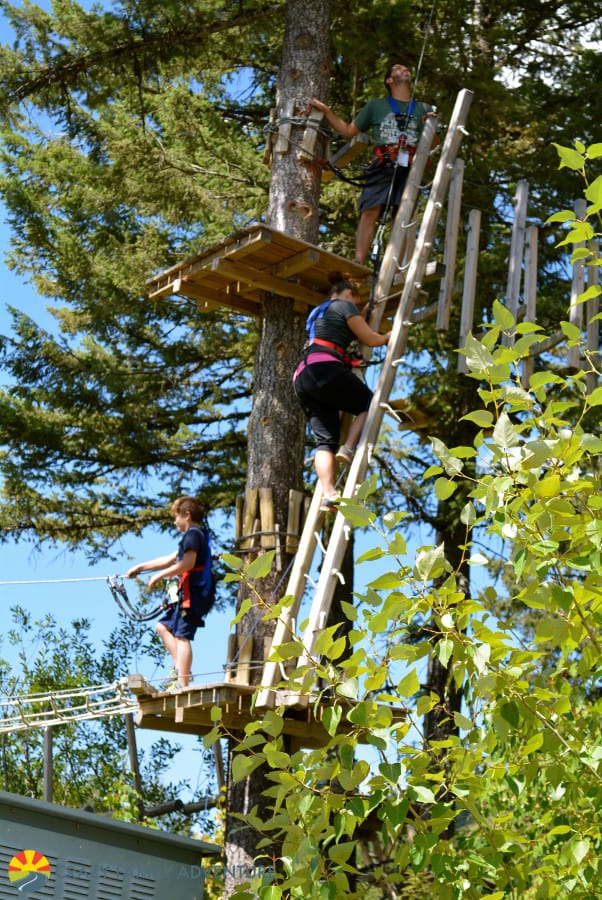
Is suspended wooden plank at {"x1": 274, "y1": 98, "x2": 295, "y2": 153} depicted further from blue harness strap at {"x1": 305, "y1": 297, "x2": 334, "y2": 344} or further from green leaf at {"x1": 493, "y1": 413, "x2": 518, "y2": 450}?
green leaf at {"x1": 493, "y1": 413, "x2": 518, "y2": 450}

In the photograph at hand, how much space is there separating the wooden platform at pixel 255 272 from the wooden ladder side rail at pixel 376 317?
18cm

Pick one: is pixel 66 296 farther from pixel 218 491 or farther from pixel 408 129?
pixel 408 129

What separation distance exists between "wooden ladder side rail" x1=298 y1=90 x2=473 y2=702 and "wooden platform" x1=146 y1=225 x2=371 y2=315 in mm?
408

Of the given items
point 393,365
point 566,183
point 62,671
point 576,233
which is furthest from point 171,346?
point 576,233

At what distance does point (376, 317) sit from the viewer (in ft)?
21.4

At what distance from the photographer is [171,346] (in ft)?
36.1

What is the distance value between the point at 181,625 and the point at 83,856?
7.92 ft

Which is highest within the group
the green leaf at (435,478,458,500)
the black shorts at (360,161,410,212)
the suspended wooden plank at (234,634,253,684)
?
the black shorts at (360,161,410,212)

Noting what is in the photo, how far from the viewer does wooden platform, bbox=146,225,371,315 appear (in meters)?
6.35

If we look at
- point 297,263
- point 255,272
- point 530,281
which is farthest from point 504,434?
Answer: point 530,281

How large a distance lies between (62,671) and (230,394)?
3.00 meters

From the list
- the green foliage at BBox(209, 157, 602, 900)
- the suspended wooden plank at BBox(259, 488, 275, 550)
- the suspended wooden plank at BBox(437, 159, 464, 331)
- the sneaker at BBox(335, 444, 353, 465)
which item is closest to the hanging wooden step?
the suspended wooden plank at BBox(259, 488, 275, 550)

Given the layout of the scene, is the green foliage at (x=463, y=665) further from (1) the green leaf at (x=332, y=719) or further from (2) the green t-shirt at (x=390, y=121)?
(2) the green t-shirt at (x=390, y=121)

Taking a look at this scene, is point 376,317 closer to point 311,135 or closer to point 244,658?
point 311,135
